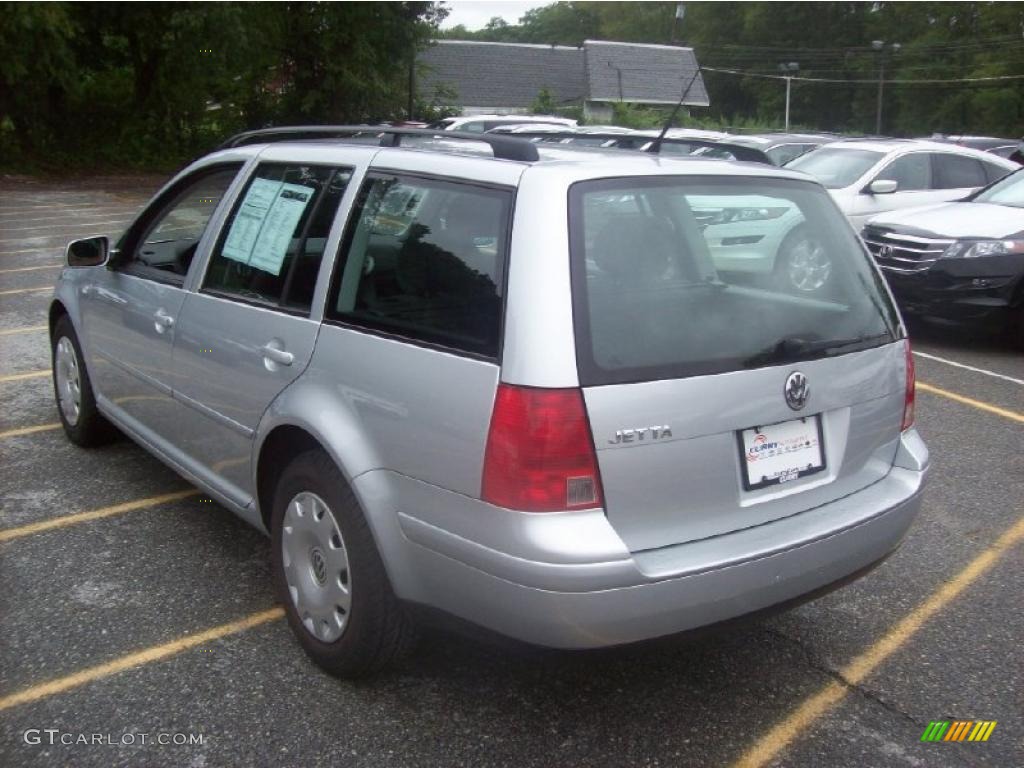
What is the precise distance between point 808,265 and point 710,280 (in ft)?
1.30

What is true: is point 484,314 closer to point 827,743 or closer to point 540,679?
point 540,679

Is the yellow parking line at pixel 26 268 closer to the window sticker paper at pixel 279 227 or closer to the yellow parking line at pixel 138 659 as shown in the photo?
the window sticker paper at pixel 279 227

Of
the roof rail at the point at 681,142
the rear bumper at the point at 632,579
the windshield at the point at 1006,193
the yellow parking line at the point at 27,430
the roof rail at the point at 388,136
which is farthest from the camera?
the windshield at the point at 1006,193

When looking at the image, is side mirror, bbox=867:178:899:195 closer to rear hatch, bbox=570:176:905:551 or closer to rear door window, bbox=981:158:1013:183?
rear door window, bbox=981:158:1013:183

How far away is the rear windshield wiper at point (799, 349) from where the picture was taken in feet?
9.21

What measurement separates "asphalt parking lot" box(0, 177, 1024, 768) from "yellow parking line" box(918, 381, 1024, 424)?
2.07 metres

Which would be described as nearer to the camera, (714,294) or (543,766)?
(543,766)

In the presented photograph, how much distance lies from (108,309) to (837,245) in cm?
324

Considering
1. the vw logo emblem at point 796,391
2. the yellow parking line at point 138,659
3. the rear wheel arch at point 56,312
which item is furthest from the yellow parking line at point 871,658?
the rear wheel arch at point 56,312

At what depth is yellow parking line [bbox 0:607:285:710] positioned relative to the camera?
10.0ft

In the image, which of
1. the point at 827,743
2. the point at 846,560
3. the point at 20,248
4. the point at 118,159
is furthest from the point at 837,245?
the point at 118,159

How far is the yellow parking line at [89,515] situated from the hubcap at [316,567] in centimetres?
155

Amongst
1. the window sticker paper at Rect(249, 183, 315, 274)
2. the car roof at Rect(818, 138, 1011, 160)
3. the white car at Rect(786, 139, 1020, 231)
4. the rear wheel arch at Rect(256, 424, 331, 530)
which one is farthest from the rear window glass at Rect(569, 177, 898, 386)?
the car roof at Rect(818, 138, 1011, 160)

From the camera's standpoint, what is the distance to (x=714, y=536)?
270cm
